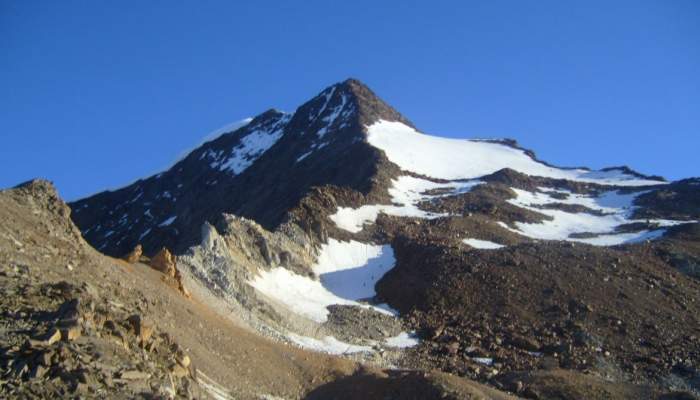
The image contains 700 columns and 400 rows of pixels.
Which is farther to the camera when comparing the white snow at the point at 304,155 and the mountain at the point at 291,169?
the white snow at the point at 304,155

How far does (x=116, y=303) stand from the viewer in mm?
17875

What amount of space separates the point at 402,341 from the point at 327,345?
4.52 metres

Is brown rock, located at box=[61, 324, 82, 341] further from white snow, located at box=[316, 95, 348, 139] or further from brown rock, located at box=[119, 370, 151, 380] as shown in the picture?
white snow, located at box=[316, 95, 348, 139]

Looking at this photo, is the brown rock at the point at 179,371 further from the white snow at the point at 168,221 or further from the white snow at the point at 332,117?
the white snow at the point at 332,117

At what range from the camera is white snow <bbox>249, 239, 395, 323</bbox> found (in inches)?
1463

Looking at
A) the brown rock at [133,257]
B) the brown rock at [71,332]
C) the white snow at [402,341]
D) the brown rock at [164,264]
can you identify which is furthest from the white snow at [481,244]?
the brown rock at [71,332]

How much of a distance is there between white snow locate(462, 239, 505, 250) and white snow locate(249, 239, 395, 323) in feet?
18.9

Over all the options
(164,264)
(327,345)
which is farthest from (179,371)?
(327,345)

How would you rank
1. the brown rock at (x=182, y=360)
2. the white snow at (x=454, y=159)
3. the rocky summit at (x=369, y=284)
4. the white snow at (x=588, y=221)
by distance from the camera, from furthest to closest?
the white snow at (x=454, y=159)
the white snow at (x=588, y=221)
the brown rock at (x=182, y=360)
the rocky summit at (x=369, y=284)

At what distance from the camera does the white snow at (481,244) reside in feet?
154

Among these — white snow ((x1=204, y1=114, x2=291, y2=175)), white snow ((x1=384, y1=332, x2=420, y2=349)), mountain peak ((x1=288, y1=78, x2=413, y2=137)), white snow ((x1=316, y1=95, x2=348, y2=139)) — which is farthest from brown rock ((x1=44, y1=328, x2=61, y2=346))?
white snow ((x1=204, y1=114, x2=291, y2=175))

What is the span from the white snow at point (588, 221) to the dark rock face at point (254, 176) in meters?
13.6

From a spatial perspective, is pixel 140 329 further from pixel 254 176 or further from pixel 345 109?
pixel 345 109

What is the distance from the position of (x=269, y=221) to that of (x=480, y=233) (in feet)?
52.4
